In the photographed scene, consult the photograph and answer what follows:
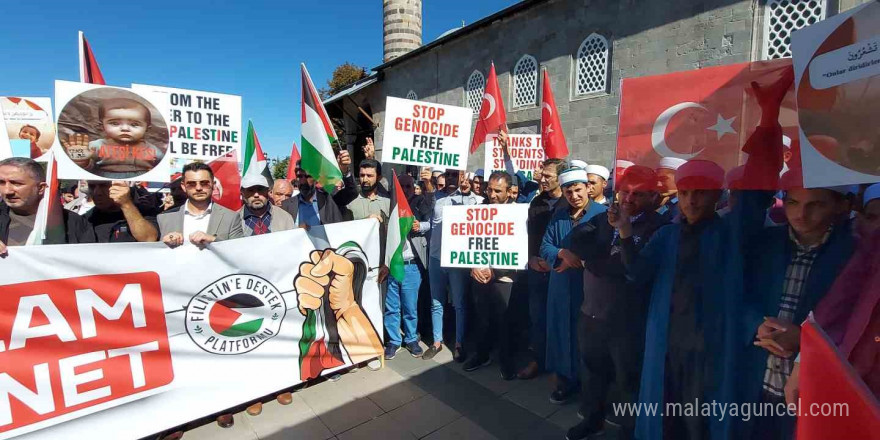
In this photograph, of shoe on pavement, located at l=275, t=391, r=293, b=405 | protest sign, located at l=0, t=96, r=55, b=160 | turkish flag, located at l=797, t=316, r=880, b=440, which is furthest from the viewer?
protest sign, located at l=0, t=96, r=55, b=160

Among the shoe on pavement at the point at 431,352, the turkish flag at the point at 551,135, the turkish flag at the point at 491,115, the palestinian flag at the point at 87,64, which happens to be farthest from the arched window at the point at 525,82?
the palestinian flag at the point at 87,64

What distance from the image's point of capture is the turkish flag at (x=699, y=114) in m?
1.73

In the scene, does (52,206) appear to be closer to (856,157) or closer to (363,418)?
(363,418)

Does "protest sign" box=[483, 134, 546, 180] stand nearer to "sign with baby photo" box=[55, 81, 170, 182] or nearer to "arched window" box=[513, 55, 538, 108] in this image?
"sign with baby photo" box=[55, 81, 170, 182]

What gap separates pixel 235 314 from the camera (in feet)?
9.88

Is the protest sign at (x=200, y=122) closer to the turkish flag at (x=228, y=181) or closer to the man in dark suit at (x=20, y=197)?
the turkish flag at (x=228, y=181)

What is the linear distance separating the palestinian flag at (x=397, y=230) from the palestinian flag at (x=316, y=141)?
787 mm

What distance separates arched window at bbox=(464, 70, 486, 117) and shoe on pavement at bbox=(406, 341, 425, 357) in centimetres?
1097

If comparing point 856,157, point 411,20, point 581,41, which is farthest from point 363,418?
point 411,20

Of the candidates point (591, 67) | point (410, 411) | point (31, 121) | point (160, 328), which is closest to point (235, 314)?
point (160, 328)

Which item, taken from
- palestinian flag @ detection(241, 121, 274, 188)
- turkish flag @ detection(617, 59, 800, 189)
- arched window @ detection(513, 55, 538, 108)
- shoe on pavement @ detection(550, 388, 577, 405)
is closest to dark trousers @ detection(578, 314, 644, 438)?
shoe on pavement @ detection(550, 388, 577, 405)

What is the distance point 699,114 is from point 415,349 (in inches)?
132

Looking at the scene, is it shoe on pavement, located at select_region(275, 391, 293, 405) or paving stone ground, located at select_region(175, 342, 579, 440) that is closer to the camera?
paving stone ground, located at select_region(175, 342, 579, 440)

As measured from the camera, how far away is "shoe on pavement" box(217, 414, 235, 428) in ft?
9.88
